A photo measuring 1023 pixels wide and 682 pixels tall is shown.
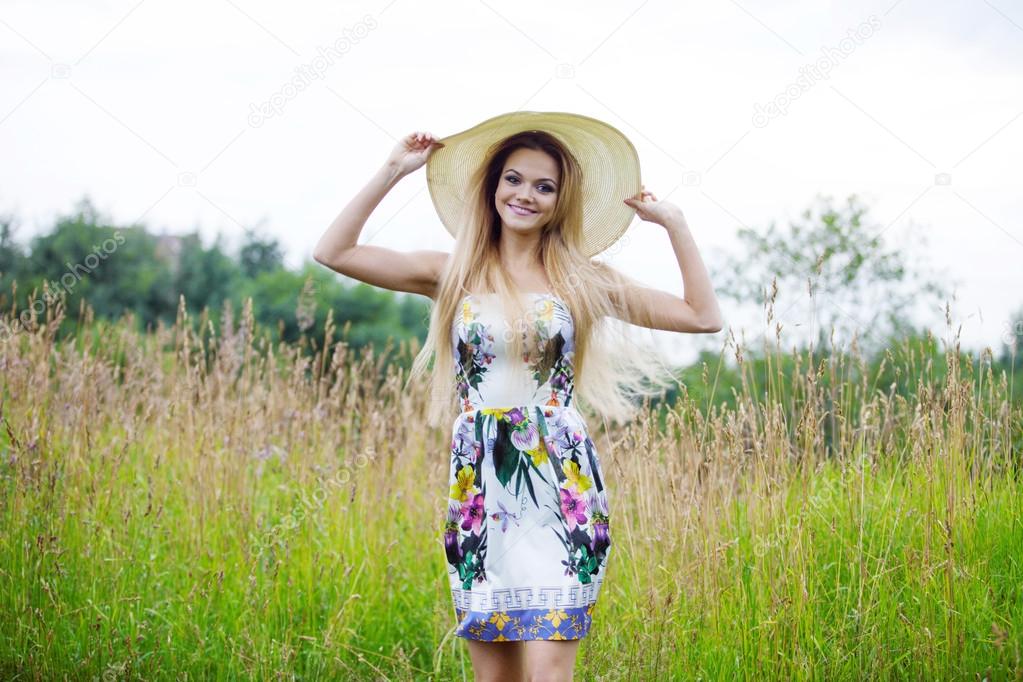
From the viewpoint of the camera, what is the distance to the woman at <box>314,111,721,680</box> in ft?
7.67

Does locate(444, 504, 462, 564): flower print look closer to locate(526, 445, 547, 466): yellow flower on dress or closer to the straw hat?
locate(526, 445, 547, 466): yellow flower on dress

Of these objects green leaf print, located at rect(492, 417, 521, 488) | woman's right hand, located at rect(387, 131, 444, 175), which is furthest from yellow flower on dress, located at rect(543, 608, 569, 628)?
woman's right hand, located at rect(387, 131, 444, 175)

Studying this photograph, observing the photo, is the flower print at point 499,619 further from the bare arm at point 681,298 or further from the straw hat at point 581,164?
the straw hat at point 581,164

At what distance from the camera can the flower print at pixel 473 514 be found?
94.2 inches

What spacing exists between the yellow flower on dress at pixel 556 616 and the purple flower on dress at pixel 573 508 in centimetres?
20

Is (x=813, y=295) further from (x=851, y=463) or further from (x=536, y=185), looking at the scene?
(x=536, y=185)

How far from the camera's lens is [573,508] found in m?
2.37

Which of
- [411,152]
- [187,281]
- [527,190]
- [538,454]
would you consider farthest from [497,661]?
[187,281]

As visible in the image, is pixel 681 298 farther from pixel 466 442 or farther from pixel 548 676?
pixel 548 676

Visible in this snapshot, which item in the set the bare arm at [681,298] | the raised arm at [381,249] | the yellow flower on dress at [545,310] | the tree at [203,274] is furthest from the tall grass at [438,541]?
the tree at [203,274]

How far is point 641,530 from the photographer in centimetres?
345

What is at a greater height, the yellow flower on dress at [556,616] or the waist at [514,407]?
the waist at [514,407]

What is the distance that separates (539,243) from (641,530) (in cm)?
130

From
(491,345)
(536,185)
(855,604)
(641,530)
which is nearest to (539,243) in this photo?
(536,185)
